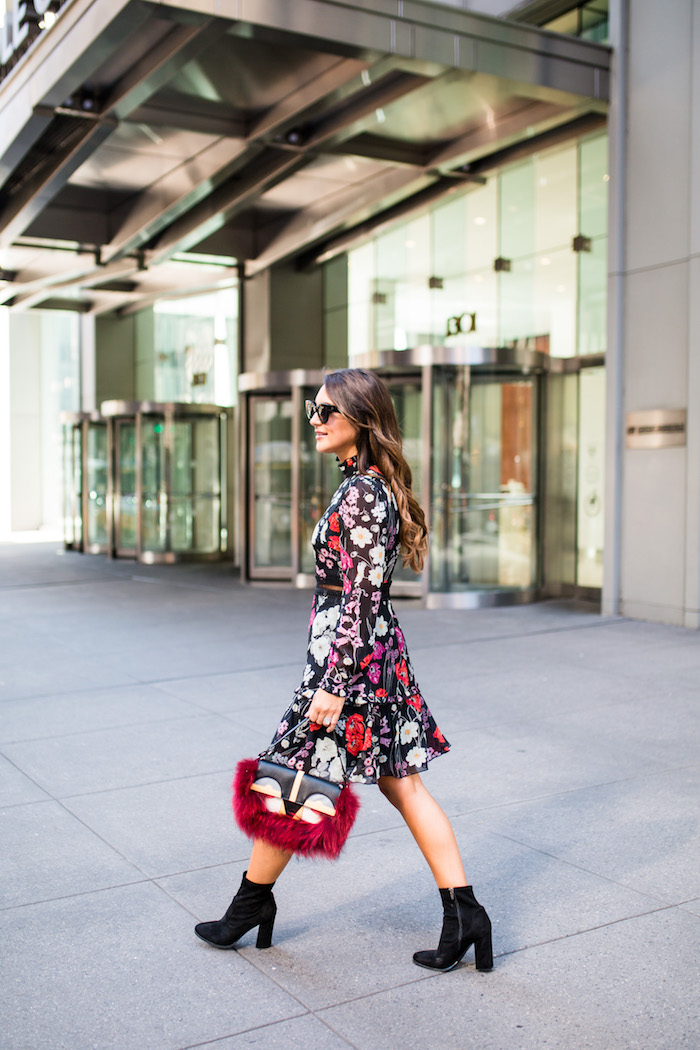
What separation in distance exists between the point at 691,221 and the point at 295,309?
27.4ft

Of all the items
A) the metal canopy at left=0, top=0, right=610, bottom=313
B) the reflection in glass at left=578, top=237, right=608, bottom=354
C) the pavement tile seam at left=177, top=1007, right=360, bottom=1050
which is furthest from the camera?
the reflection in glass at left=578, top=237, right=608, bottom=354

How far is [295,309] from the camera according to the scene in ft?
55.4

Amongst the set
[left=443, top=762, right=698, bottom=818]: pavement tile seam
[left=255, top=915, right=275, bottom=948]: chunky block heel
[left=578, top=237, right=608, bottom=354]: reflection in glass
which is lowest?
[left=443, top=762, right=698, bottom=818]: pavement tile seam

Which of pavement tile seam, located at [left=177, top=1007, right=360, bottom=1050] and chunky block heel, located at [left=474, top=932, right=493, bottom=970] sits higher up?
chunky block heel, located at [left=474, top=932, right=493, bottom=970]

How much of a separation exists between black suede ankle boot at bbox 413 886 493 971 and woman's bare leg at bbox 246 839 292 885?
1.62ft

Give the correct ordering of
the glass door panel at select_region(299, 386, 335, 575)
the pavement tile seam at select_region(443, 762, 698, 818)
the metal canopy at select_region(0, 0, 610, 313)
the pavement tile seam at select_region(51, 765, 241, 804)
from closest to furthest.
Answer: the pavement tile seam at select_region(443, 762, 698, 818) → the pavement tile seam at select_region(51, 765, 241, 804) → the metal canopy at select_region(0, 0, 610, 313) → the glass door panel at select_region(299, 386, 335, 575)

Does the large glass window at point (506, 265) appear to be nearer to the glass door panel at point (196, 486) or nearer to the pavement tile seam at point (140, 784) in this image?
the glass door panel at point (196, 486)

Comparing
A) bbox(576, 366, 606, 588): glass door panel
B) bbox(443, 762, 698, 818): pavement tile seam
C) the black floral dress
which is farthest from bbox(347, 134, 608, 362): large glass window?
the black floral dress

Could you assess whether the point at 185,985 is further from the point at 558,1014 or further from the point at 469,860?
the point at 469,860

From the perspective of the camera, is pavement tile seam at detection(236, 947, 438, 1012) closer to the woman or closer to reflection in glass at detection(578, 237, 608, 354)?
the woman

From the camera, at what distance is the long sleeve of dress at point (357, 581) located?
294cm

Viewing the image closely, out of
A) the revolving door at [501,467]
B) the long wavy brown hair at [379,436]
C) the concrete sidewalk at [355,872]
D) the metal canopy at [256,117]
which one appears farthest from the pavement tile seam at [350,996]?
the revolving door at [501,467]

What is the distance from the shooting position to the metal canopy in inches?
355

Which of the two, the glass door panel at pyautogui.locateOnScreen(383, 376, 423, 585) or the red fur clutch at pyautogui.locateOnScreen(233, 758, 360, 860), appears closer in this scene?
the red fur clutch at pyautogui.locateOnScreen(233, 758, 360, 860)
